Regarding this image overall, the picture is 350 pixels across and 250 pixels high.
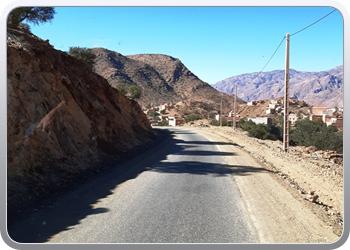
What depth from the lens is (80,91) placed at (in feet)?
59.3

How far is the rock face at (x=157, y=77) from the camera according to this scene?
96.1 metres

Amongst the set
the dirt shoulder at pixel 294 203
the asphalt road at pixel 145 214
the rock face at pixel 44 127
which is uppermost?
the rock face at pixel 44 127

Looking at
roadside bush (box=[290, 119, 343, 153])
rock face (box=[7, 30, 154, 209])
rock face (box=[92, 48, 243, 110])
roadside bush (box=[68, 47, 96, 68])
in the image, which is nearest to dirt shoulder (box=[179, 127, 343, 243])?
rock face (box=[7, 30, 154, 209])

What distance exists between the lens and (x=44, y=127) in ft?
36.3

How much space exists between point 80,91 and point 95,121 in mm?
1971

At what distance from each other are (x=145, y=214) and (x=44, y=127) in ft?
19.2

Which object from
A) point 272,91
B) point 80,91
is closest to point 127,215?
point 80,91

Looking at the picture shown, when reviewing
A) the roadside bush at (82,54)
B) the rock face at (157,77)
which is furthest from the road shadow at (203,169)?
the rock face at (157,77)

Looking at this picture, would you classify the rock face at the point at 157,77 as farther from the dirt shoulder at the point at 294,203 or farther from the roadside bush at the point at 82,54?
the dirt shoulder at the point at 294,203

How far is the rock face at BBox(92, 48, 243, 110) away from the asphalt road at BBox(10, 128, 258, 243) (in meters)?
78.0

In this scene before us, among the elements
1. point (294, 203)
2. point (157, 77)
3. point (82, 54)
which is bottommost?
point (294, 203)

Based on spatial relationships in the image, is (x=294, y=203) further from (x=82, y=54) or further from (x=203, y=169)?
(x=82, y=54)

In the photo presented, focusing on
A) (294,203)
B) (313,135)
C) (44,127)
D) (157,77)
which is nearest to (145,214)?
(294,203)

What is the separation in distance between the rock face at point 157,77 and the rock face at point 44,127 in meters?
71.7
